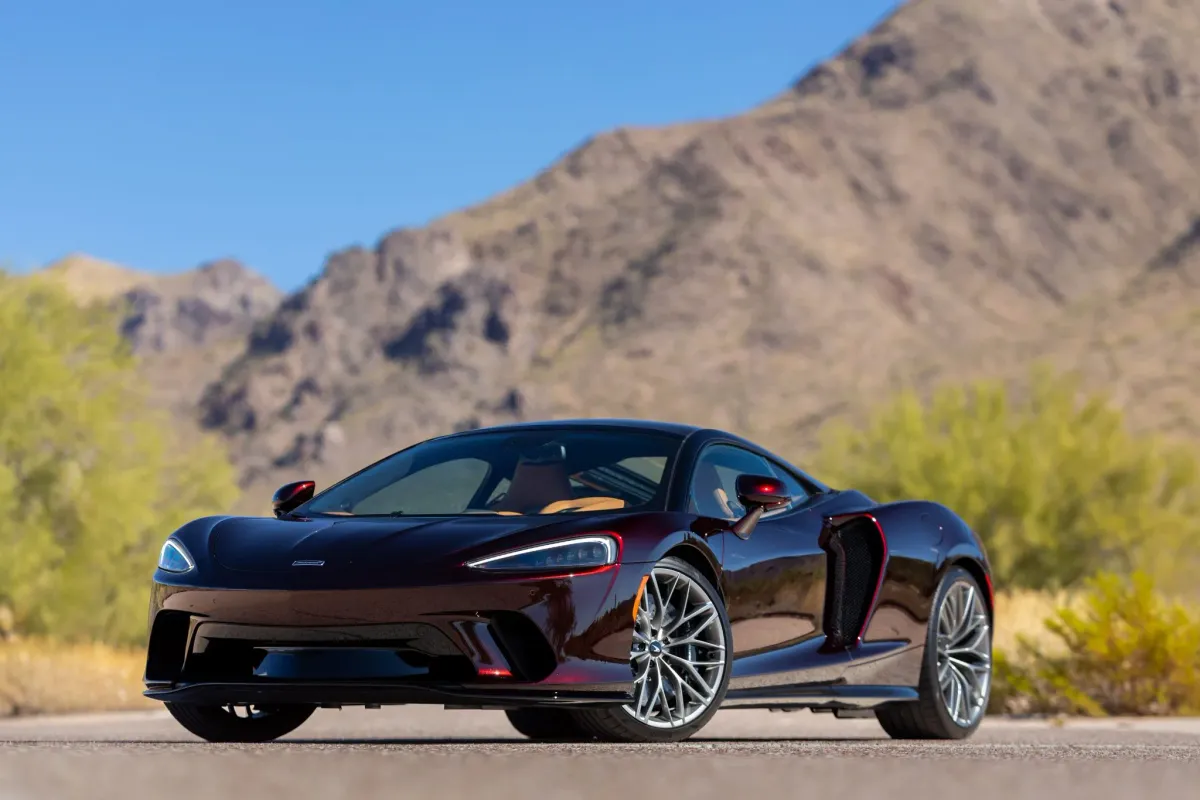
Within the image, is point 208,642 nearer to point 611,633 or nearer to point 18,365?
point 611,633

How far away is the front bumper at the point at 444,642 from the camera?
6453mm

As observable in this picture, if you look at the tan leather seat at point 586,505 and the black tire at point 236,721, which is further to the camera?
the tan leather seat at point 586,505

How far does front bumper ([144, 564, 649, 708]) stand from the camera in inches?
254

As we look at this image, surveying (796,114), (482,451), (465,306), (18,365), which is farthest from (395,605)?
(796,114)

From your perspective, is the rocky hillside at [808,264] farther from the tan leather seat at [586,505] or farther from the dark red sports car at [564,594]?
the tan leather seat at [586,505]

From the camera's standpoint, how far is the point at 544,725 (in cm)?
800

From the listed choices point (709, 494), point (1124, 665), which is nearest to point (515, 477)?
point (709, 494)

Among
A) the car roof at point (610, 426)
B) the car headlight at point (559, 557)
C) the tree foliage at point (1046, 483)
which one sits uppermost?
the car roof at point (610, 426)

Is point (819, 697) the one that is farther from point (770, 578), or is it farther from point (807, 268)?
point (807, 268)

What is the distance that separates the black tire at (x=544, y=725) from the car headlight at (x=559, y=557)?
3.88ft

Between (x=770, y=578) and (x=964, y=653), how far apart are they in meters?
1.85

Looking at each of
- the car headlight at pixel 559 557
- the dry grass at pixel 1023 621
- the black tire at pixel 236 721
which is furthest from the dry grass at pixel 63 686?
the car headlight at pixel 559 557

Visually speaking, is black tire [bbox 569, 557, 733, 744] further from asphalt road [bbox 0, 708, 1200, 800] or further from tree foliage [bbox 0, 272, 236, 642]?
tree foliage [bbox 0, 272, 236, 642]

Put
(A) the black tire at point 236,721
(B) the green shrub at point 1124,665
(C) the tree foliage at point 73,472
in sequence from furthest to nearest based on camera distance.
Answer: (C) the tree foliage at point 73,472, (B) the green shrub at point 1124,665, (A) the black tire at point 236,721
